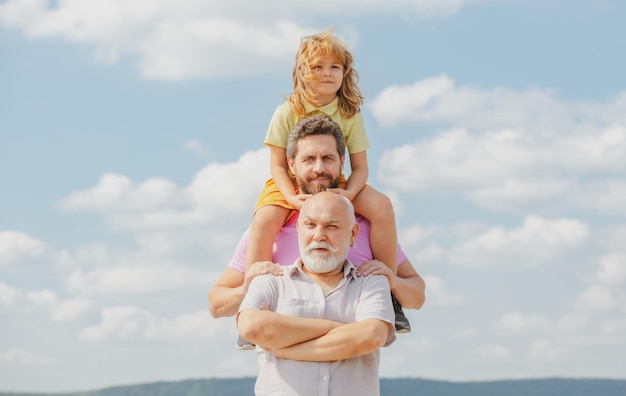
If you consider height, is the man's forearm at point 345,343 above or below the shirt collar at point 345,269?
below

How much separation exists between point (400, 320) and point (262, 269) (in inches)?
61.6

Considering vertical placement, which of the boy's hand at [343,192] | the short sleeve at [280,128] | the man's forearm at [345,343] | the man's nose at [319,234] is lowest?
the man's forearm at [345,343]

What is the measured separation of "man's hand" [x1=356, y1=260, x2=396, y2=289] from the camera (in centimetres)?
829

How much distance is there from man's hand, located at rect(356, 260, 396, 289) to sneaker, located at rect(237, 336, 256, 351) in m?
1.43

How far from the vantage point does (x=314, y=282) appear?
8.07 metres

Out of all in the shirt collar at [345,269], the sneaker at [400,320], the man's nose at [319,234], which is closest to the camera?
the man's nose at [319,234]

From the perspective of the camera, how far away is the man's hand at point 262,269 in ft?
27.1

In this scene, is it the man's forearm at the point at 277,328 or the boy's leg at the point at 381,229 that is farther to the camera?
the boy's leg at the point at 381,229

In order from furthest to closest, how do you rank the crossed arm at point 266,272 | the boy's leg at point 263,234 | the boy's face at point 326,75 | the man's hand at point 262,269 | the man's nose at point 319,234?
the boy's face at point 326,75 < the boy's leg at point 263,234 < the crossed arm at point 266,272 < the man's hand at point 262,269 < the man's nose at point 319,234

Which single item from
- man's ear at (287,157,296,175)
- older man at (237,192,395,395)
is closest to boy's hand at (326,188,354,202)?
man's ear at (287,157,296,175)

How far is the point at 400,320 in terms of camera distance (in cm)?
873

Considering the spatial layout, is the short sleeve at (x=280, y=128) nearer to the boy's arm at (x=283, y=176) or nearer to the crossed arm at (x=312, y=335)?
the boy's arm at (x=283, y=176)

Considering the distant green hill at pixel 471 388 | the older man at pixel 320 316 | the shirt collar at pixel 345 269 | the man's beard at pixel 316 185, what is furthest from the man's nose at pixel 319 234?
the distant green hill at pixel 471 388

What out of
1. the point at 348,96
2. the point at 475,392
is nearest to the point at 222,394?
the point at 475,392
